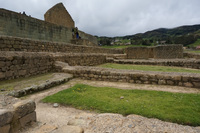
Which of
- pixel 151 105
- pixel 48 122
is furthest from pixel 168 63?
pixel 48 122

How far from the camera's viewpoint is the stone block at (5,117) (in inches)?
83.7

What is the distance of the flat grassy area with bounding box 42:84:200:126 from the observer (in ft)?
10.2

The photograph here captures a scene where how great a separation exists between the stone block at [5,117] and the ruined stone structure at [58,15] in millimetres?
21206

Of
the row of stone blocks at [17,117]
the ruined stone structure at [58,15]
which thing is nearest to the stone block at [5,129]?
the row of stone blocks at [17,117]

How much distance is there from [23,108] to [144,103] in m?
3.38

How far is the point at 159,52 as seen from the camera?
22.6m

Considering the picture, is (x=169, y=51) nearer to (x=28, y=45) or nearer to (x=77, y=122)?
(x=28, y=45)

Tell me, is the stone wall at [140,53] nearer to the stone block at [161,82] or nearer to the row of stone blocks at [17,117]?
the stone block at [161,82]

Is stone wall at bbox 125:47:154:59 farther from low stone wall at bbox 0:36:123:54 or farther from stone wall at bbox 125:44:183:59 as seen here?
low stone wall at bbox 0:36:123:54

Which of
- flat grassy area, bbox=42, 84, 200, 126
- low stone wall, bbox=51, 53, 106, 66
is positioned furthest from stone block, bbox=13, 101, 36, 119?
low stone wall, bbox=51, 53, 106, 66

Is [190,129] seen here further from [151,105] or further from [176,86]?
[176,86]

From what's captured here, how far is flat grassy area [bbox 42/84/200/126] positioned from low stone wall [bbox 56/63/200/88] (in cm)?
151

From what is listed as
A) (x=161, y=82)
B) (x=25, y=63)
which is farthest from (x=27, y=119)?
(x=161, y=82)

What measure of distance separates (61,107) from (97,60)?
11.0 meters
